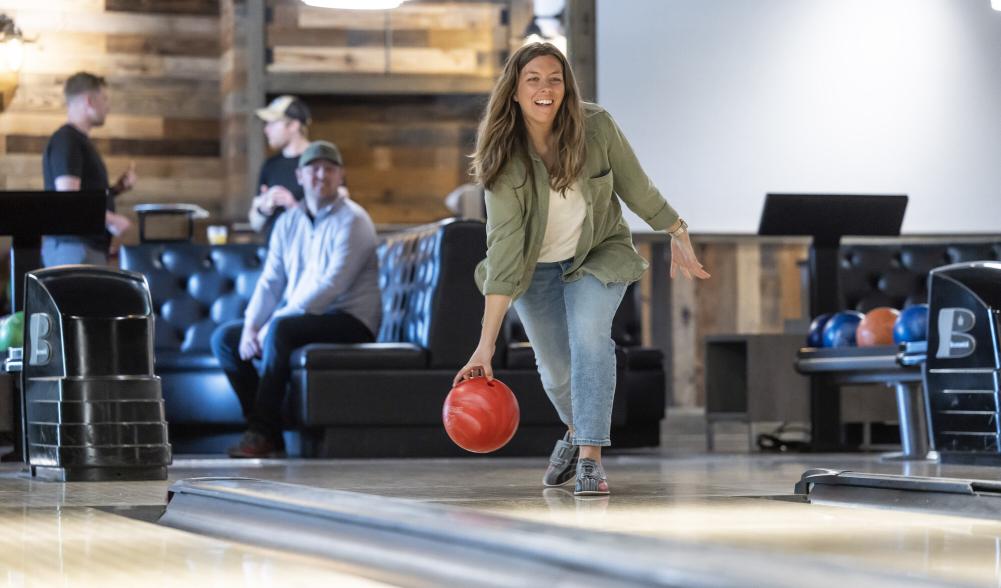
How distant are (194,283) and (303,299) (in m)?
1.32

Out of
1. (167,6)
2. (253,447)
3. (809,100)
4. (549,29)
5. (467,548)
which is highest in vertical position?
(167,6)

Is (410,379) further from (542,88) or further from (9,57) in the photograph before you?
(9,57)

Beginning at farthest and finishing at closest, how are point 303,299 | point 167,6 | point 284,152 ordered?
point 167,6, point 284,152, point 303,299

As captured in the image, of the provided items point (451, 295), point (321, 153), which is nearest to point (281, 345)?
point (451, 295)

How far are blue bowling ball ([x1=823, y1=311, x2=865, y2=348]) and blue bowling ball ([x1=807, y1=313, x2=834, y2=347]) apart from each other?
5 cm

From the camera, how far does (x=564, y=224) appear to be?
3824 millimetres

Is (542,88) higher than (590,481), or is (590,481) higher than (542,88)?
(542,88)

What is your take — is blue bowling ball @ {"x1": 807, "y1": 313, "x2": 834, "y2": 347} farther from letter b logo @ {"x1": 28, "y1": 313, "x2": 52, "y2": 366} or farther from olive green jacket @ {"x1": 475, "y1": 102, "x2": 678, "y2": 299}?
letter b logo @ {"x1": 28, "y1": 313, "x2": 52, "y2": 366}

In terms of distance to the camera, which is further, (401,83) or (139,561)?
(401,83)

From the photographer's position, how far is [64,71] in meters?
10.8

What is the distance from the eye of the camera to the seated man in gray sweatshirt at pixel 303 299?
6281mm

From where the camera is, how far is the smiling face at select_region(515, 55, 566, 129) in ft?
12.3

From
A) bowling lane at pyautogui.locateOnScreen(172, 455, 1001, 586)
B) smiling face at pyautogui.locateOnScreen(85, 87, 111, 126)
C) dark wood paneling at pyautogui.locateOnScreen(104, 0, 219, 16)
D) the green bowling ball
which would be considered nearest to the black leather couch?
bowling lane at pyautogui.locateOnScreen(172, 455, 1001, 586)

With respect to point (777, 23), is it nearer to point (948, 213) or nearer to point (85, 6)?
point (948, 213)
